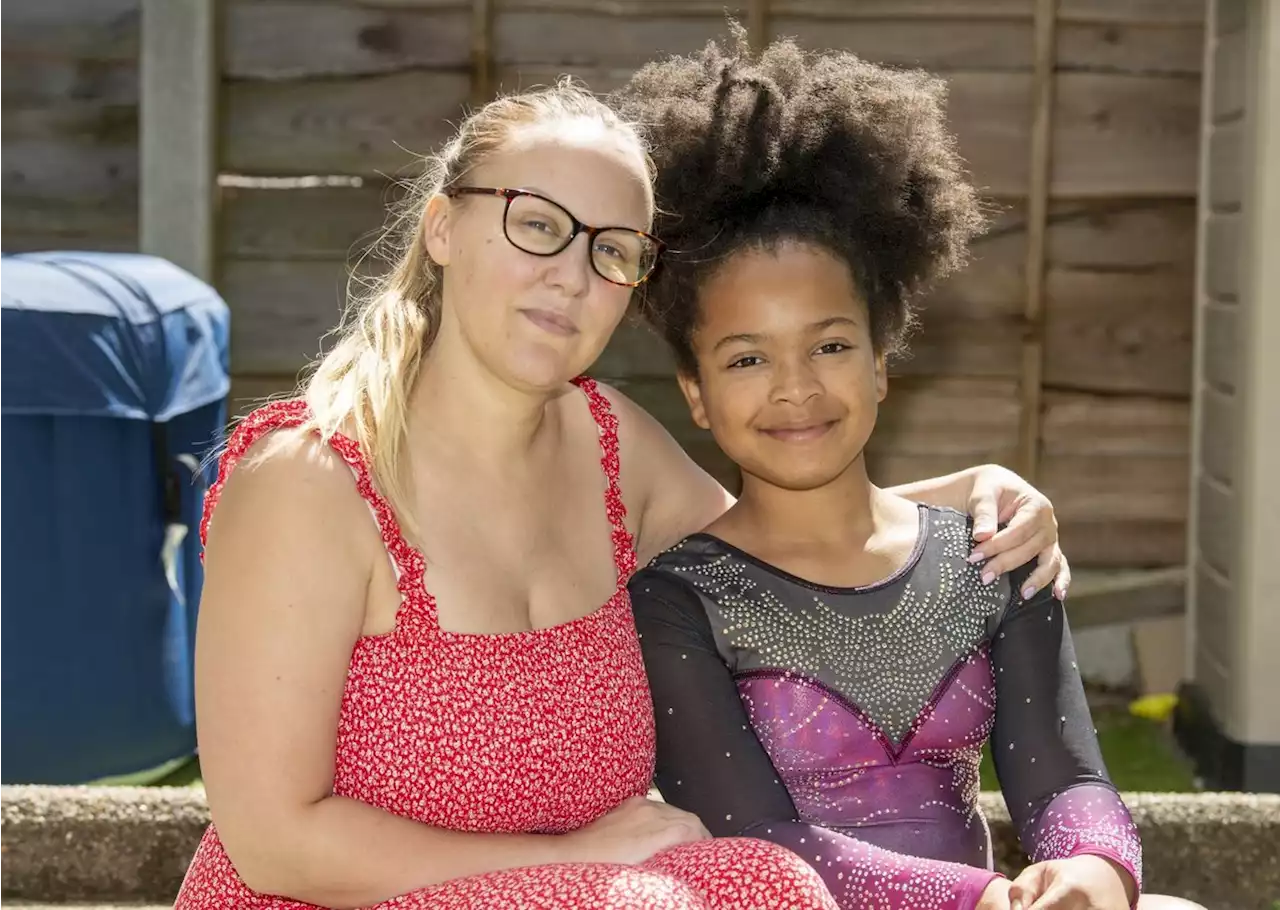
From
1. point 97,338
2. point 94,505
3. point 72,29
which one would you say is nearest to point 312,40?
point 72,29

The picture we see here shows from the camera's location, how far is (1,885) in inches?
116

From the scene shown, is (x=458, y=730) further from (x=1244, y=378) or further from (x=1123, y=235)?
(x=1123, y=235)

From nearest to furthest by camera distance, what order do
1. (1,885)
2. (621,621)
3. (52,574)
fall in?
(621,621) → (1,885) → (52,574)

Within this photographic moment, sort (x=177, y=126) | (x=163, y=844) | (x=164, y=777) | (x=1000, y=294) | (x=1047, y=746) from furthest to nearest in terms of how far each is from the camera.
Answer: (x=1000, y=294)
(x=177, y=126)
(x=164, y=777)
(x=163, y=844)
(x=1047, y=746)

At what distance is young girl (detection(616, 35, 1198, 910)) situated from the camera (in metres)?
2.31

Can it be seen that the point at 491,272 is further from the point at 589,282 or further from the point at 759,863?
the point at 759,863

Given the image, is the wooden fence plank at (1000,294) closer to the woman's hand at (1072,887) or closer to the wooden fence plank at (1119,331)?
the wooden fence plank at (1119,331)

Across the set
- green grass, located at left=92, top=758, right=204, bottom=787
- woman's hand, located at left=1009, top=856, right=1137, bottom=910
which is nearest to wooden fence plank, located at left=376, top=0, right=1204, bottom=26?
green grass, located at left=92, top=758, right=204, bottom=787

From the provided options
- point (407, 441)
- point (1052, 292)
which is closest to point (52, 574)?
point (407, 441)

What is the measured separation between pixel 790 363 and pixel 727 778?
1.86 ft

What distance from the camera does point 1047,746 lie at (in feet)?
7.63

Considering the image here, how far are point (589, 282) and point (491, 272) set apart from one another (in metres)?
0.12

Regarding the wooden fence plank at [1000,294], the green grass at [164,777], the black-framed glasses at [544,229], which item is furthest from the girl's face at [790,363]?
the wooden fence plank at [1000,294]

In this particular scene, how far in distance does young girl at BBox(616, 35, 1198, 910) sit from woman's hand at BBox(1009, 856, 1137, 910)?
6 cm
